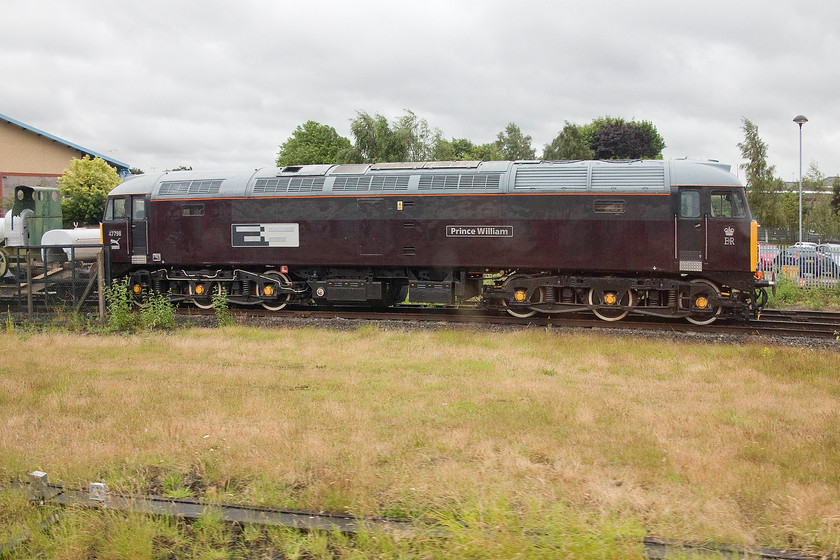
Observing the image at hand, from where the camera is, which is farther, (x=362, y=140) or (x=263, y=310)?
(x=362, y=140)

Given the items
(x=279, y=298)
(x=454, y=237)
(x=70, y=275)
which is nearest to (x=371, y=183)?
(x=454, y=237)

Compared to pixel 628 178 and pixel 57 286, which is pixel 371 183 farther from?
pixel 57 286

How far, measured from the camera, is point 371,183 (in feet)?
51.1

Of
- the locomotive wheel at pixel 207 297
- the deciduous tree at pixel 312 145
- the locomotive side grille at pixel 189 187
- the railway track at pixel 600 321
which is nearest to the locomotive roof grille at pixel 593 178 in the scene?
the railway track at pixel 600 321

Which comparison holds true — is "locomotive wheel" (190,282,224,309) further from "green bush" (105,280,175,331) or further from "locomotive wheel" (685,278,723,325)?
"locomotive wheel" (685,278,723,325)

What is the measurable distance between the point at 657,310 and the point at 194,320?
10.9m

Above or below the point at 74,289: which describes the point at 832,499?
below

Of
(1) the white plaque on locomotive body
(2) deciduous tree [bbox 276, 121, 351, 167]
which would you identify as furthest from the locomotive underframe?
(2) deciduous tree [bbox 276, 121, 351, 167]

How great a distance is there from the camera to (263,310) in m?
16.9

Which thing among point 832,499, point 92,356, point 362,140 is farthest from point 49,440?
point 362,140

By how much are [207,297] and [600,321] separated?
10118 millimetres

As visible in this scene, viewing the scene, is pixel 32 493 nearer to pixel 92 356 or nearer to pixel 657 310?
pixel 92 356

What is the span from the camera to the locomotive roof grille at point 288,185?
1598 cm

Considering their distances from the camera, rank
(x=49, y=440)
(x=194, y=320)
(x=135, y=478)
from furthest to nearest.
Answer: (x=194, y=320)
(x=49, y=440)
(x=135, y=478)
